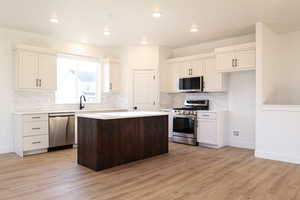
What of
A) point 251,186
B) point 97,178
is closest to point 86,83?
point 97,178

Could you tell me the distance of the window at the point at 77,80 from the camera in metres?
5.77

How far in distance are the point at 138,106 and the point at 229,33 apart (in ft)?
10.1

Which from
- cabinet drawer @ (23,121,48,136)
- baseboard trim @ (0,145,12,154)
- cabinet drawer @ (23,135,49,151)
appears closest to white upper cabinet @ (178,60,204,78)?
cabinet drawer @ (23,121,48,136)

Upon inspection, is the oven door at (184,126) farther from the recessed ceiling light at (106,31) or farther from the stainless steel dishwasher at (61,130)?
the recessed ceiling light at (106,31)

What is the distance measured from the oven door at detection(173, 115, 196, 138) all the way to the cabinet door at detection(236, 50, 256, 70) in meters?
1.68

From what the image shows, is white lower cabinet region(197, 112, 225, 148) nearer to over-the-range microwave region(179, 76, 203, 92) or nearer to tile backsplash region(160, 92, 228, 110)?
tile backsplash region(160, 92, 228, 110)

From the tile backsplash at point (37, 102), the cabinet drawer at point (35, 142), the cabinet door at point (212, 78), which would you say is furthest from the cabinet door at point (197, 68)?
the cabinet drawer at point (35, 142)

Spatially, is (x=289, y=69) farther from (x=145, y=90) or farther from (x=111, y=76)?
(x=111, y=76)

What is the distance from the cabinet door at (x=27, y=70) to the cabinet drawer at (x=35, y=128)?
33.0 inches

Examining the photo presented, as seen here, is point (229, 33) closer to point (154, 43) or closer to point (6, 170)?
point (154, 43)

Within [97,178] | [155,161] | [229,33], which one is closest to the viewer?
[97,178]

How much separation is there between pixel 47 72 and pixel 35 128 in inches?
52.5

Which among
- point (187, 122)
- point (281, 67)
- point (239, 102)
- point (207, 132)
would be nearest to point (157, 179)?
point (207, 132)

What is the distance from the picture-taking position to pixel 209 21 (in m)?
4.34
